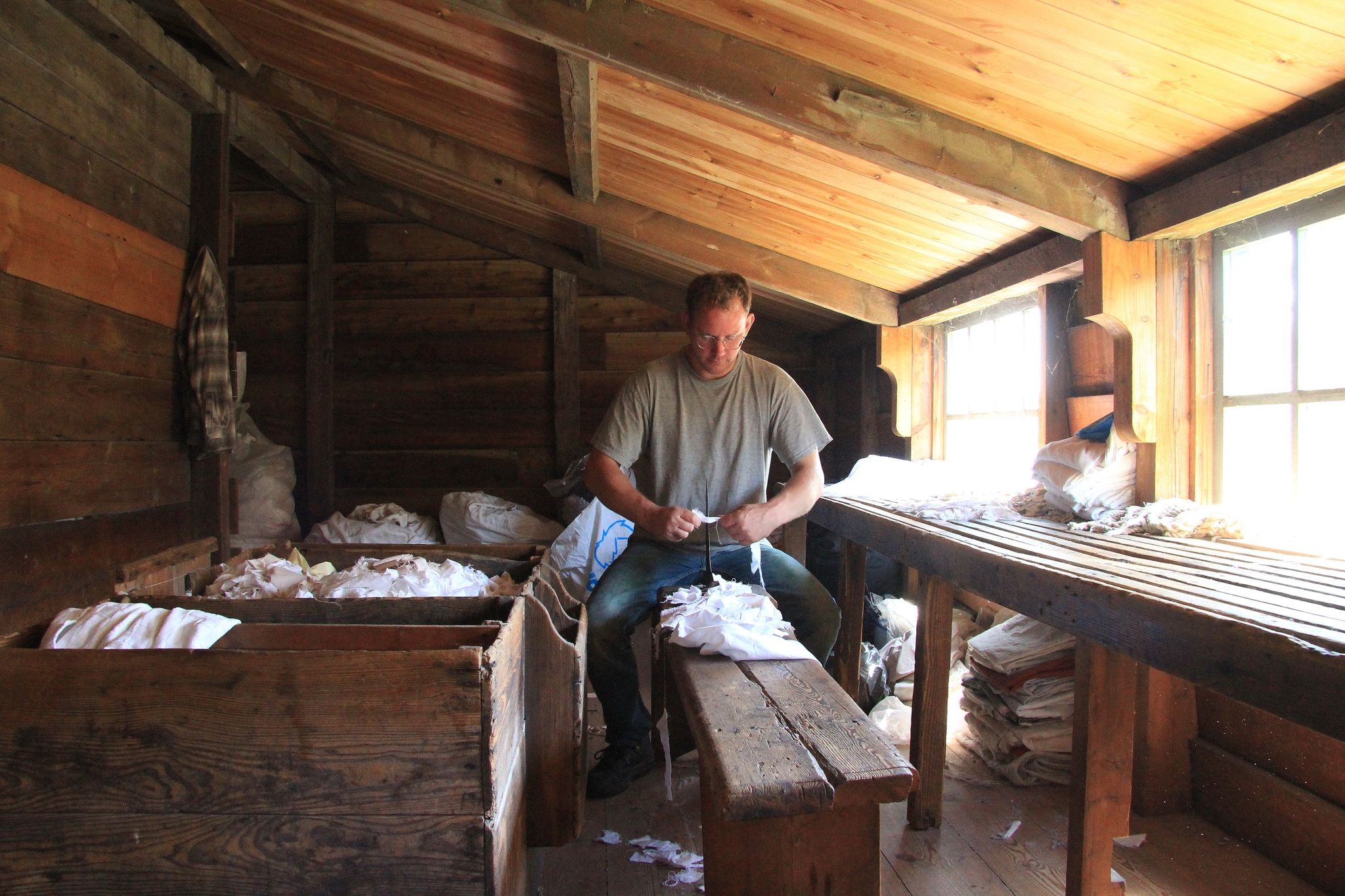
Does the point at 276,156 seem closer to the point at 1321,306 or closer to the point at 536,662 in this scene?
the point at 536,662

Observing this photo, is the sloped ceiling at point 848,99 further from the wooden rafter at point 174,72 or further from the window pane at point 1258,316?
the window pane at point 1258,316

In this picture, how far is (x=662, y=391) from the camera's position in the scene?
2736 mm

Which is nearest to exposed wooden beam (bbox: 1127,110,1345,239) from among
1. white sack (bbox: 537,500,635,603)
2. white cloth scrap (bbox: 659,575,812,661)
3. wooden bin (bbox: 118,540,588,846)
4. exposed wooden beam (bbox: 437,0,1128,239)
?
exposed wooden beam (bbox: 437,0,1128,239)

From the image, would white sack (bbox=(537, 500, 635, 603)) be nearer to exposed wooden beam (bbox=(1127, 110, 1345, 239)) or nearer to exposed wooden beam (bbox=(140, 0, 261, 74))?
exposed wooden beam (bbox=(140, 0, 261, 74))

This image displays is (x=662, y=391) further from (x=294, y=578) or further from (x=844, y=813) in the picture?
(x=844, y=813)

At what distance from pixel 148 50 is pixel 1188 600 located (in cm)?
406

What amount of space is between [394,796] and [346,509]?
4713mm

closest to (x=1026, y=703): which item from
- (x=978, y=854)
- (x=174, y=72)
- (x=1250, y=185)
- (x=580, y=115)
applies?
(x=978, y=854)

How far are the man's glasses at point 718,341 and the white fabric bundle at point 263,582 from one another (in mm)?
1348

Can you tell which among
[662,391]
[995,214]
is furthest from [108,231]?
[995,214]

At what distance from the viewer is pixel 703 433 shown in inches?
107

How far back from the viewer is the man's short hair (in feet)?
8.30

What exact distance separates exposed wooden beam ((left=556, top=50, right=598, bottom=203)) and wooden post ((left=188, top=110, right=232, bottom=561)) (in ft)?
5.86

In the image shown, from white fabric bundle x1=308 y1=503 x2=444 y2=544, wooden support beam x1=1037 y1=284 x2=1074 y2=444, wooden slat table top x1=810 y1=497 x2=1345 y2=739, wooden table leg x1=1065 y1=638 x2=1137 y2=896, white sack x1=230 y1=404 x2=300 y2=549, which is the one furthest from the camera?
white sack x1=230 y1=404 x2=300 y2=549
